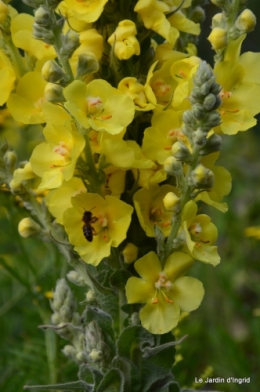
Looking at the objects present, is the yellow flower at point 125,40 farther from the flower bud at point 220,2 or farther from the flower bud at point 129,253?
the flower bud at point 129,253

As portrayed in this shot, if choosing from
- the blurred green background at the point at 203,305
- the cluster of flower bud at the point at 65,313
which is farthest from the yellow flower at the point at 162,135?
the blurred green background at the point at 203,305

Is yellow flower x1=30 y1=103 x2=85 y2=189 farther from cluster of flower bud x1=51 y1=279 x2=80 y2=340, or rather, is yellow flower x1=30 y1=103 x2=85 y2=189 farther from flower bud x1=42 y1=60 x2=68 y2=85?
cluster of flower bud x1=51 y1=279 x2=80 y2=340

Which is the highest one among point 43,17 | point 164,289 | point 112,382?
point 43,17

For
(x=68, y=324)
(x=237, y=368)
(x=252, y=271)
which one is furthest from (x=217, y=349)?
(x=68, y=324)

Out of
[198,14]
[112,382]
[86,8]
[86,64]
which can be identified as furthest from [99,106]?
[112,382]

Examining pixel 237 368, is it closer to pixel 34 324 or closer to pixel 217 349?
pixel 217 349

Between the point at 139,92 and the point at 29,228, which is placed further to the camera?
the point at 29,228

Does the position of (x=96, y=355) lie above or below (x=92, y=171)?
below

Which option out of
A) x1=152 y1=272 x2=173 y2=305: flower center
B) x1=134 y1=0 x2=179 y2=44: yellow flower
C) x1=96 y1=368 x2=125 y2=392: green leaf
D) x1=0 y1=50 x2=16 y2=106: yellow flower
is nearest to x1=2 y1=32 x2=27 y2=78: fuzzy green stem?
x1=0 y1=50 x2=16 y2=106: yellow flower

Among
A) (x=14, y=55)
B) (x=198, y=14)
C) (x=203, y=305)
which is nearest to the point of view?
(x=14, y=55)

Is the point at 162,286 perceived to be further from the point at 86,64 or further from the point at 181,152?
the point at 86,64
